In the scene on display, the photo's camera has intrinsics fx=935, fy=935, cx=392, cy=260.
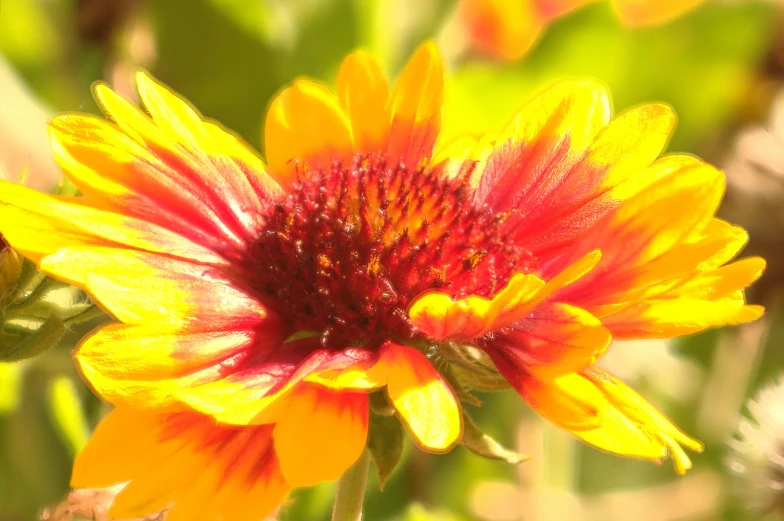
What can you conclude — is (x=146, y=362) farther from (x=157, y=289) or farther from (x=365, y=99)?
(x=365, y=99)

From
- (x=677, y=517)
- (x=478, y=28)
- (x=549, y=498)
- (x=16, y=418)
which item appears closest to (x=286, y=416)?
(x=16, y=418)

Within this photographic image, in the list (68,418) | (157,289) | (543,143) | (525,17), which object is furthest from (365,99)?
(525,17)

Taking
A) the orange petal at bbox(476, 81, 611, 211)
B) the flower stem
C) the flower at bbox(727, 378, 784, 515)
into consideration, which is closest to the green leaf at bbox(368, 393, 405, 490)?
the flower stem

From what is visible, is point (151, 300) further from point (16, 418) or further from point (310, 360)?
point (16, 418)

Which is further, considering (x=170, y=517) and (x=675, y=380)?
(x=675, y=380)

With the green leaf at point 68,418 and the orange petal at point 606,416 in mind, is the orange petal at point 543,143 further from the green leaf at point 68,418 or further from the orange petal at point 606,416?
the green leaf at point 68,418

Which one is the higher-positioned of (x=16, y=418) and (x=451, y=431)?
(x=451, y=431)
